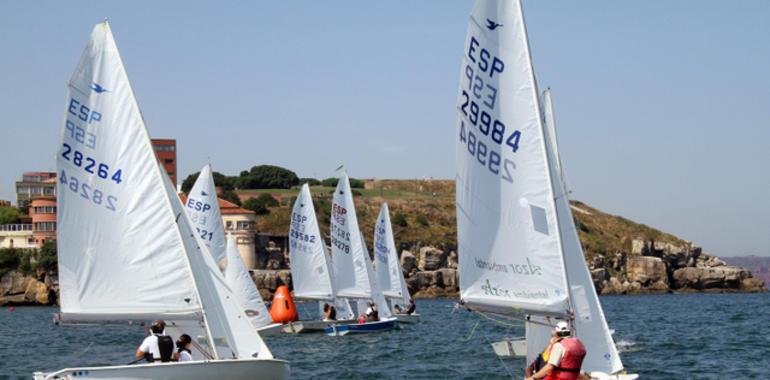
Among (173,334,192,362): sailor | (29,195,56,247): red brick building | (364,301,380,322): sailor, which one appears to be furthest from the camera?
(29,195,56,247): red brick building

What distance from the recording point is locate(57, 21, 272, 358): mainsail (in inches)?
781

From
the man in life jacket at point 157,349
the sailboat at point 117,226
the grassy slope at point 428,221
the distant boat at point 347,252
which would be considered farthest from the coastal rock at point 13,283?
the man in life jacket at point 157,349

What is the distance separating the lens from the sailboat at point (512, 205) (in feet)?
59.2

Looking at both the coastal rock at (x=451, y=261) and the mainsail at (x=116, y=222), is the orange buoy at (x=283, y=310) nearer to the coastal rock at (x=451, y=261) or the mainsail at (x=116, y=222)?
the mainsail at (x=116, y=222)

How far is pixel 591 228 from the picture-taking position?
14225 centimetres

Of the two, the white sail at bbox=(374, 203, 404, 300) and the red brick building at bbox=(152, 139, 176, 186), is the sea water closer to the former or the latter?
the white sail at bbox=(374, 203, 404, 300)

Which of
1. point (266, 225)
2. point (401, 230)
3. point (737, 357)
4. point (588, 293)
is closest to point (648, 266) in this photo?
point (401, 230)

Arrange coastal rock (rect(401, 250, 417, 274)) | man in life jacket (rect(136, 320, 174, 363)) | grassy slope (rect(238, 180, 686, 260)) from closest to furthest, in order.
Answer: man in life jacket (rect(136, 320, 174, 363))
coastal rock (rect(401, 250, 417, 274))
grassy slope (rect(238, 180, 686, 260))

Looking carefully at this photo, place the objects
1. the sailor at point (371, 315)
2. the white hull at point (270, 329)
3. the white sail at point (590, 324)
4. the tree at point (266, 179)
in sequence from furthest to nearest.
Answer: the tree at point (266, 179)
the sailor at point (371, 315)
the white hull at point (270, 329)
the white sail at point (590, 324)

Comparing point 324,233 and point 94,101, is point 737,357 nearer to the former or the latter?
point 94,101

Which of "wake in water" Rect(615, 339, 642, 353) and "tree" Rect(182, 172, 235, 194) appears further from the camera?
"tree" Rect(182, 172, 235, 194)

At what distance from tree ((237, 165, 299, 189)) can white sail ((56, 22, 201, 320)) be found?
141 m

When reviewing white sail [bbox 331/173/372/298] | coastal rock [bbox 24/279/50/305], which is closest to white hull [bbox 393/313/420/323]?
white sail [bbox 331/173/372/298]

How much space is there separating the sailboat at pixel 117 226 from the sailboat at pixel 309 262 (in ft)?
83.6
